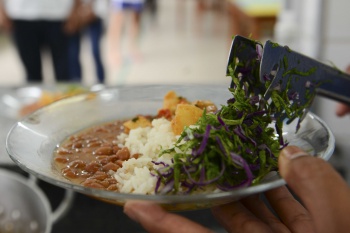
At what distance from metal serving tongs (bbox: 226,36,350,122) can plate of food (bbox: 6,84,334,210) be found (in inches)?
2.2

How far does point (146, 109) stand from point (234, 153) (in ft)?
1.52

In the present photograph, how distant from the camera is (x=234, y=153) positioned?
0.84 metres

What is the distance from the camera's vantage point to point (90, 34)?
442 cm

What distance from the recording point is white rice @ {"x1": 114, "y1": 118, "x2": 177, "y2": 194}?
84 centimetres

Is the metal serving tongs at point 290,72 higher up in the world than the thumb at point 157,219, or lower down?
higher up

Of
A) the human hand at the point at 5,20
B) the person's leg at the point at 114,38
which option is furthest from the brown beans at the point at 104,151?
the person's leg at the point at 114,38

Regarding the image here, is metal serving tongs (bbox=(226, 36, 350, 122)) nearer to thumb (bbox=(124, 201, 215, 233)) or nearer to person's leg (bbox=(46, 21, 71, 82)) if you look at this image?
thumb (bbox=(124, 201, 215, 233))

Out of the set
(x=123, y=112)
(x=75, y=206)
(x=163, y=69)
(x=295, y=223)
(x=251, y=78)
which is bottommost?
(x=163, y=69)

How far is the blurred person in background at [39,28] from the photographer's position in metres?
3.23

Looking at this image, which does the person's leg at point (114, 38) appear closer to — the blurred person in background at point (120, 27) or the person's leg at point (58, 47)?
the blurred person in background at point (120, 27)

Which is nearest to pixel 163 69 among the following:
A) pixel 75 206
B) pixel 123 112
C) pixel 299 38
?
pixel 299 38

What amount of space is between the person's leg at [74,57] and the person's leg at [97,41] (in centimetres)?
36

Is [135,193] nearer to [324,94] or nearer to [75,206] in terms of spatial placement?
[324,94]

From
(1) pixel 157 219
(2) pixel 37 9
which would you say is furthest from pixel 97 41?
(1) pixel 157 219
